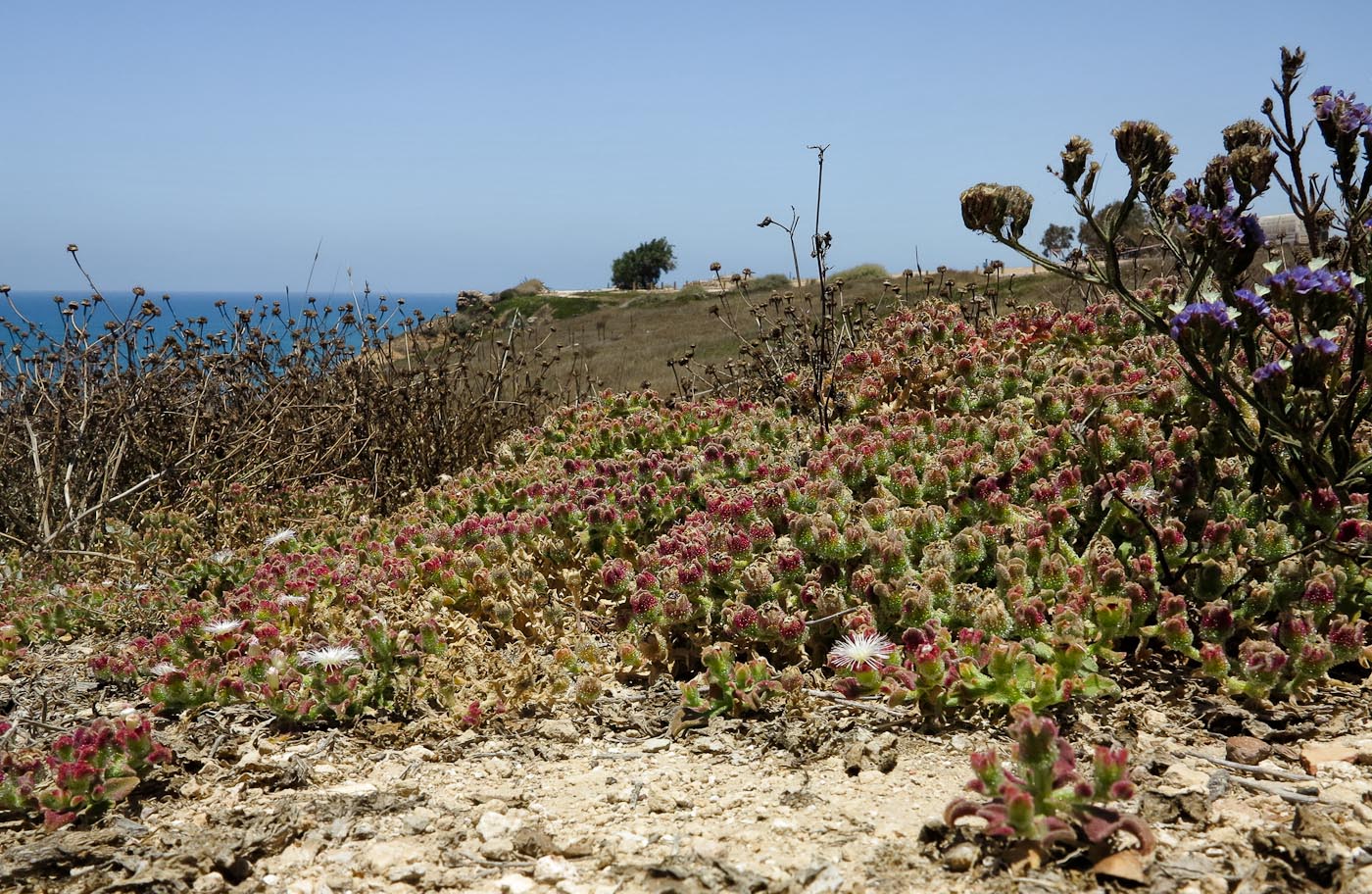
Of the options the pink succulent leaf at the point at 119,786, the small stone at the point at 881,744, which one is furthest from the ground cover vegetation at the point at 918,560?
the small stone at the point at 881,744

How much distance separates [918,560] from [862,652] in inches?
25.7

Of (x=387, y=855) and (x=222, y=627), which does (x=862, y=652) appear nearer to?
(x=387, y=855)

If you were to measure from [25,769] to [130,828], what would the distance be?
37cm

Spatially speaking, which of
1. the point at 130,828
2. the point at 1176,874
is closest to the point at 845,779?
the point at 1176,874

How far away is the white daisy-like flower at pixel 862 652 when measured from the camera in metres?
3.04

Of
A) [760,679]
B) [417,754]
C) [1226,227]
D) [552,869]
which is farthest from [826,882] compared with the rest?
[1226,227]

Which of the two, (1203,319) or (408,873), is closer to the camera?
(408,873)

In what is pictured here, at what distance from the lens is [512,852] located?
235 cm

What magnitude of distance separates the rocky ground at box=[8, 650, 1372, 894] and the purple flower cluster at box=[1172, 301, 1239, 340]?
0.99 m

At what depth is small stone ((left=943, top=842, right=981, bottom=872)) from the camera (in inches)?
82.8

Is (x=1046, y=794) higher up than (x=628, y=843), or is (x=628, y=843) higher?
(x=1046, y=794)

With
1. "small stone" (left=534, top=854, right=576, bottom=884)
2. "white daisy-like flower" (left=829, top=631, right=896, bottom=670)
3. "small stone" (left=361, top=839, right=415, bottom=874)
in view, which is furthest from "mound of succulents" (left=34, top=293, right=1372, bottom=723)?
"small stone" (left=534, top=854, right=576, bottom=884)

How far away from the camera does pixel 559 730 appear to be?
3125 mm

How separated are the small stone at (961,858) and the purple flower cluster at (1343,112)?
2.36 metres
